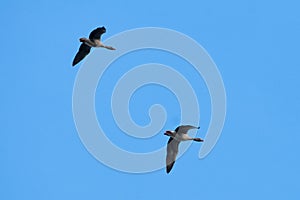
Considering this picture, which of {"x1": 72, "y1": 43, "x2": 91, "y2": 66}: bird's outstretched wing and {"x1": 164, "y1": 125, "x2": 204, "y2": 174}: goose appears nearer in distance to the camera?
{"x1": 164, "y1": 125, "x2": 204, "y2": 174}: goose

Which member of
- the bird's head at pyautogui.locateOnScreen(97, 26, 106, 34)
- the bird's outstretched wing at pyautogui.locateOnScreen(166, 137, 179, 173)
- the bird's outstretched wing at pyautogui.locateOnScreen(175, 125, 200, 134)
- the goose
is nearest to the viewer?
the bird's head at pyautogui.locateOnScreen(97, 26, 106, 34)

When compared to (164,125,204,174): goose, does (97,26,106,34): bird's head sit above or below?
above

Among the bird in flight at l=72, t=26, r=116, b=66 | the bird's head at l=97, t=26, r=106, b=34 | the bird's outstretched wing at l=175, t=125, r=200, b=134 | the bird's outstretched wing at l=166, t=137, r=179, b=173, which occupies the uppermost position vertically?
the bird in flight at l=72, t=26, r=116, b=66

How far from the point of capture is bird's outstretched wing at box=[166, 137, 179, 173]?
5550 cm

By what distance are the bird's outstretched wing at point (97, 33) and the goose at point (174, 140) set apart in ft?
13.6

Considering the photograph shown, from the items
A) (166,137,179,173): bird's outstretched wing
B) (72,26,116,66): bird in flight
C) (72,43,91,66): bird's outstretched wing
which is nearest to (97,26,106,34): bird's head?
(72,26,116,66): bird in flight

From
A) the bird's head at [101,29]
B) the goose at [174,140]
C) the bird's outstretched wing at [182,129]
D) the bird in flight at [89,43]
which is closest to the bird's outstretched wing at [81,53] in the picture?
the bird in flight at [89,43]

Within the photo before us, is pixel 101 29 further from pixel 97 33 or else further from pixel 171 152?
pixel 171 152

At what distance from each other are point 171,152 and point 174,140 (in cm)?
49

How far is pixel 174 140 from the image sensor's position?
5547cm

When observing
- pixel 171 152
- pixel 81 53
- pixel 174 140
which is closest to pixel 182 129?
pixel 174 140

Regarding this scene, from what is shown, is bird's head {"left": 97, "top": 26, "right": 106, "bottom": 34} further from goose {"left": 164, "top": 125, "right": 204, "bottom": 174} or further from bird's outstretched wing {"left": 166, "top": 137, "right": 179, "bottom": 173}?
bird's outstretched wing {"left": 166, "top": 137, "right": 179, "bottom": 173}

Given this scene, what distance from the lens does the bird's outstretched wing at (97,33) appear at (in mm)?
54097

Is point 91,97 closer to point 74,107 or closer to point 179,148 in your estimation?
point 74,107
